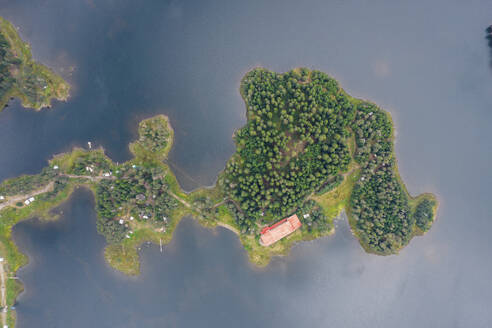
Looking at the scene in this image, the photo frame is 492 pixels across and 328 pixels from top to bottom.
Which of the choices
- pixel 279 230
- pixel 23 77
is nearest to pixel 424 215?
pixel 279 230

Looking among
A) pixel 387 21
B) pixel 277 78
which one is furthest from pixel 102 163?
pixel 387 21

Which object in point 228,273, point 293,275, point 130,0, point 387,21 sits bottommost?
point 293,275

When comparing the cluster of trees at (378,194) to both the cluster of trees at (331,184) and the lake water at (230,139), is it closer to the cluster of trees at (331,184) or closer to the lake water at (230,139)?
the cluster of trees at (331,184)

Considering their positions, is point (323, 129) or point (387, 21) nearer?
point (323, 129)

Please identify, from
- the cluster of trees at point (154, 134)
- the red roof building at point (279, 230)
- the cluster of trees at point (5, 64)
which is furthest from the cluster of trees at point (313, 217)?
Result: the cluster of trees at point (5, 64)

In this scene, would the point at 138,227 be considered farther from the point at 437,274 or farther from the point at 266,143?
the point at 437,274

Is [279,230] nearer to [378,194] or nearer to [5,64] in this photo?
[378,194]
